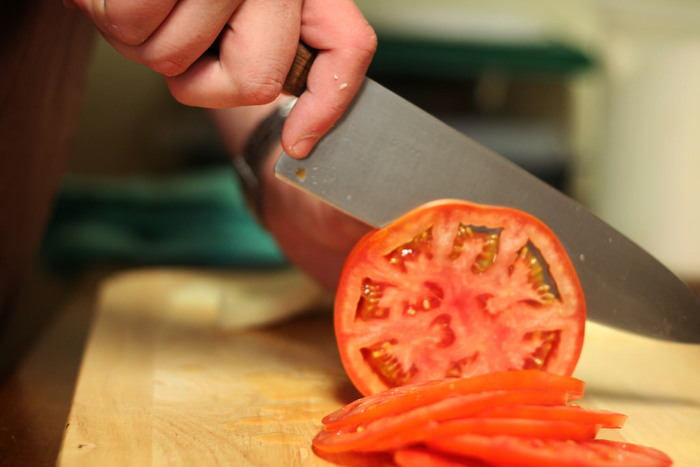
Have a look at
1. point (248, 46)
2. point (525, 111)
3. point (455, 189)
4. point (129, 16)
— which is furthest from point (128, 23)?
point (525, 111)

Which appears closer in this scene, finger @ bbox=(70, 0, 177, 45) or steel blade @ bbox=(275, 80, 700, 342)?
finger @ bbox=(70, 0, 177, 45)

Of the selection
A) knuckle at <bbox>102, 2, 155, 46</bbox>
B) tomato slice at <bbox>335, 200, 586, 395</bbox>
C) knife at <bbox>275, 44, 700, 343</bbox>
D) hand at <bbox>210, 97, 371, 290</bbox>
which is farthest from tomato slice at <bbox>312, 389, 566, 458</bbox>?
knuckle at <bbox>102, 2, 155, 46</bbox>

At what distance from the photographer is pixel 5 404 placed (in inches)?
40.6

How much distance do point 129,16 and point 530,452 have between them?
63 cm

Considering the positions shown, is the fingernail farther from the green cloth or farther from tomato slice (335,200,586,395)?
the green cloth

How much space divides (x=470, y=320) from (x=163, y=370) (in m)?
0.51

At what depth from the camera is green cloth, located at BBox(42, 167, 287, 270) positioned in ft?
6.45

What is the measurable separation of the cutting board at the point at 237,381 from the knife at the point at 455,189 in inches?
5.9

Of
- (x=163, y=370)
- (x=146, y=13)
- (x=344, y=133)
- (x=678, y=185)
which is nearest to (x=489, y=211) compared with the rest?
(x=344, y=133)

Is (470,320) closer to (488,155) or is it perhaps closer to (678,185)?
(488,155)

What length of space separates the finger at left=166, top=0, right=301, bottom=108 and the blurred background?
1.16m

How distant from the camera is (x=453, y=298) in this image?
2.93 feet

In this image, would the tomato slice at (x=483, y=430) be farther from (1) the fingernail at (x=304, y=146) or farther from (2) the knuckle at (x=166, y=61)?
(2) the knuckle at (x=166, y=61)

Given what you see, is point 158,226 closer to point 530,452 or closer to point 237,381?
point 237,381
